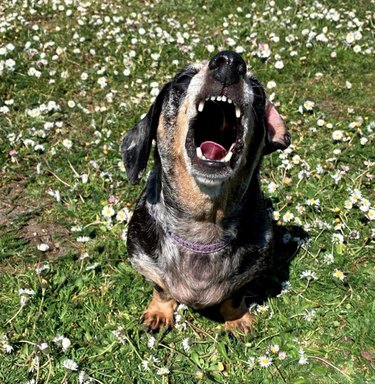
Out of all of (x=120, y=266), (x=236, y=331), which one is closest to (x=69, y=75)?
(x=120, y=266)

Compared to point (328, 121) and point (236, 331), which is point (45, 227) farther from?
point (328, 121)

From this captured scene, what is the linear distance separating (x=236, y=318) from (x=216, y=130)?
73.4 inches

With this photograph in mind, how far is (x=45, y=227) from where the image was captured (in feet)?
17.4

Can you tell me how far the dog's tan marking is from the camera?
4.39m

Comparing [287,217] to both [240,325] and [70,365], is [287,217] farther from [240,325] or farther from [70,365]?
[70,365]

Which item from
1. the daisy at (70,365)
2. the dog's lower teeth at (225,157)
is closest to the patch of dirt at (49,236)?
the daisy at (70,365)

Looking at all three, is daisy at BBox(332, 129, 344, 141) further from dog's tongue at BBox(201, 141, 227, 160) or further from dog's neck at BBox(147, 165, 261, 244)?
dog's tongue at BBox(201, 141, 227, 160)

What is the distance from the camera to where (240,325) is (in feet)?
14.5

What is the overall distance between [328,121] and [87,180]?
11.8ft

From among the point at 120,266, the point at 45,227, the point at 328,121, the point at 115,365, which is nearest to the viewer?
the point at 115,365

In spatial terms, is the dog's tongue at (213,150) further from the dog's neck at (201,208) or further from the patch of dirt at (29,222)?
the patch of dirt at (29,222)

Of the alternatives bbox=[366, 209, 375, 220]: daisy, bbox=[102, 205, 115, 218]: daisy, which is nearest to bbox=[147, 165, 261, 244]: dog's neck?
bbox=[102, 205, 115, 218]: daisy

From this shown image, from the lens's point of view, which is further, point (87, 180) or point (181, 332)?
point (87, 180)

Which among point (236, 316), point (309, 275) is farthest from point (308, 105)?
point (236, 316)
